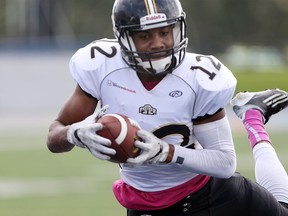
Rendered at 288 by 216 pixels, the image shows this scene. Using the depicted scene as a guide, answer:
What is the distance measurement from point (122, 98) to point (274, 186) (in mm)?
1109

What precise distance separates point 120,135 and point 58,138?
39cm

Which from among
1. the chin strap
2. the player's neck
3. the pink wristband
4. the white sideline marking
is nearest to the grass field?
the white sideline marking

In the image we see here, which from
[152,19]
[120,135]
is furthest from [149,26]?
[120,135]

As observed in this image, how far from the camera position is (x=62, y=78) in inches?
700

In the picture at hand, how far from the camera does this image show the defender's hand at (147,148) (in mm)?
3475

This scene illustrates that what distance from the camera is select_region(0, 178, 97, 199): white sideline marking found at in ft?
Answer: 27.5

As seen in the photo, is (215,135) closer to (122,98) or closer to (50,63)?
(122,98)

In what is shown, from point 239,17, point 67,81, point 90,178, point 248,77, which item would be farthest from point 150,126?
point 239,17

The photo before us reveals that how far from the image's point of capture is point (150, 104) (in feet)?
12.1

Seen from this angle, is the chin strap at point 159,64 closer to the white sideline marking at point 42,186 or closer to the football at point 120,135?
the football at point 120,135

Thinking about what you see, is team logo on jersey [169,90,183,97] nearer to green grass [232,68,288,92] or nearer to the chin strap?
the chin strap

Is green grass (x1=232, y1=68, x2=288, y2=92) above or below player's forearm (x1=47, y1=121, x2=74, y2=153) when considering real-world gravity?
below

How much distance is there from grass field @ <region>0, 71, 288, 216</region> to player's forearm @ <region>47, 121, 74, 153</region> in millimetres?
3418

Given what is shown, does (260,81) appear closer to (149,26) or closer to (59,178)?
(59,178)
